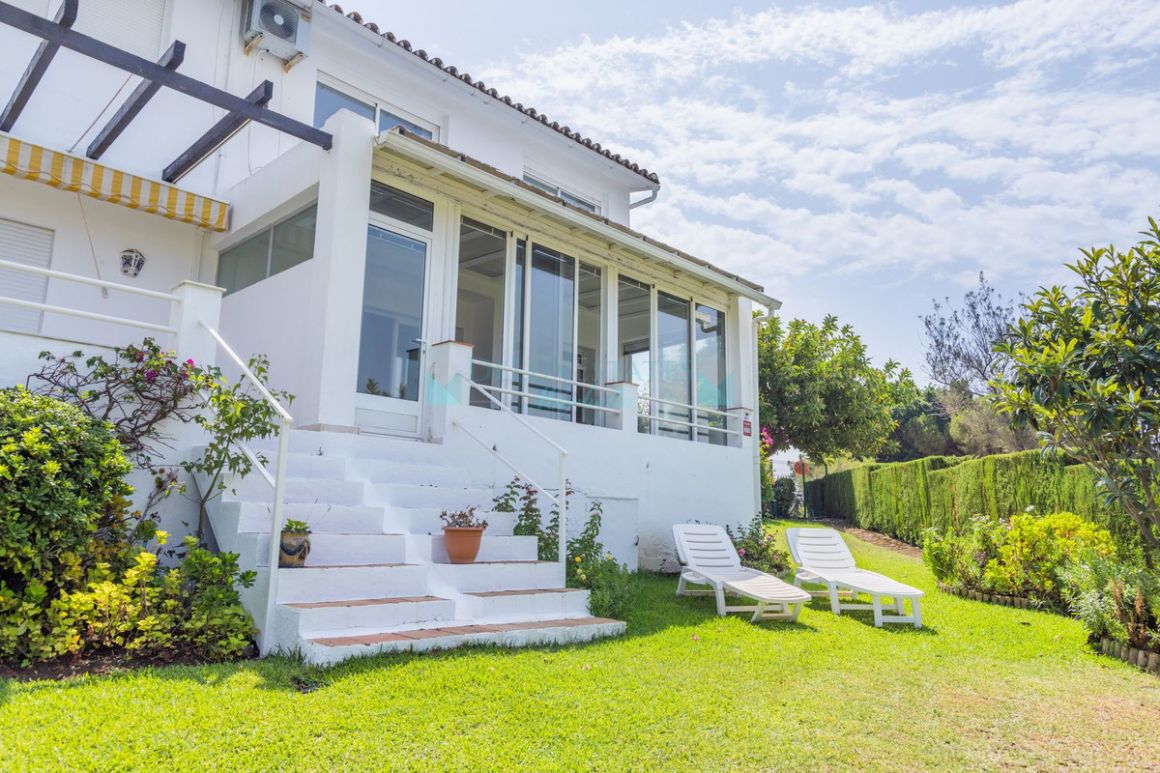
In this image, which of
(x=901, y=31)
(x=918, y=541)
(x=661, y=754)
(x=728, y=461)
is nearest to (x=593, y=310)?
(x=728, y=461)

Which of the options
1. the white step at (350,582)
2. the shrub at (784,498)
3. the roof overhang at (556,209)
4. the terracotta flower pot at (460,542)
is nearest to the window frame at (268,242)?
the roof overhang at (556,209)

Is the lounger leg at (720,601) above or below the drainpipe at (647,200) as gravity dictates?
below

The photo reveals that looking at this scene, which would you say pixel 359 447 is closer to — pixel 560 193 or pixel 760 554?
pixel 760 554

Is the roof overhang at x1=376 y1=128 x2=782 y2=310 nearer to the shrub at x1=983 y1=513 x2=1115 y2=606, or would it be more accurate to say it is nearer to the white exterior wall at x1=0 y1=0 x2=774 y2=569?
the white exterior wall at x1=0 y1=0 x2=774 y2=569

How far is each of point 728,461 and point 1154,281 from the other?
27.4 ft

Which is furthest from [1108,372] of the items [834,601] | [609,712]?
[609,712]

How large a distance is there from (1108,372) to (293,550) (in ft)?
35.9

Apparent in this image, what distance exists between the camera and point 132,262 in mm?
12391

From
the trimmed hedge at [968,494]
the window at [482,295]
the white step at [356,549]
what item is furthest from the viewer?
the trimmed hedge at [968,494]

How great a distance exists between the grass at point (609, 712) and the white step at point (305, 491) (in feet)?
7.85

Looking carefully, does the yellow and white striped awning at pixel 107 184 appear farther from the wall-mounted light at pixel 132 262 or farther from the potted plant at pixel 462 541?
the potted plant at pixel 462 541

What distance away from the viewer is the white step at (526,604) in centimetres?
786

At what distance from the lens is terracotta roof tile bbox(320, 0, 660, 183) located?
14703 millimetres

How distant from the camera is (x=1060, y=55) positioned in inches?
527
